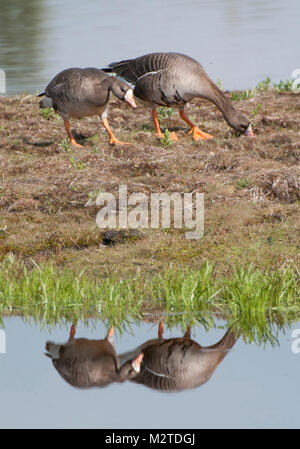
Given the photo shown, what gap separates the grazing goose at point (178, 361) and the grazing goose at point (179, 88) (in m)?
5.34

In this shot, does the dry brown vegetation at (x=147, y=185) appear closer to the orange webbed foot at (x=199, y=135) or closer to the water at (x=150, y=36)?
the orange webbed foot at (x=199, y=135)

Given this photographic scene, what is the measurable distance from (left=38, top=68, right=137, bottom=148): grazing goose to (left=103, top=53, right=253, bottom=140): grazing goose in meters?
0.63

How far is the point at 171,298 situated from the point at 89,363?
107cm

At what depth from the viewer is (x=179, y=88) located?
10.4 meters

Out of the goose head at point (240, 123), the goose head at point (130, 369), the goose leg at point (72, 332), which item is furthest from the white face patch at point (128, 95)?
the goose head at point (130, 369)

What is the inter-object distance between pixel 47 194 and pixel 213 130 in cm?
322

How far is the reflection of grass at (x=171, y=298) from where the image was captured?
5.62m

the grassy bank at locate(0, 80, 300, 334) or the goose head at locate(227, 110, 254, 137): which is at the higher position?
the goose head at locate(227, 110, 254, 137)

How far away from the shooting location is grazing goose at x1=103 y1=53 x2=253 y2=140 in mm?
10367
